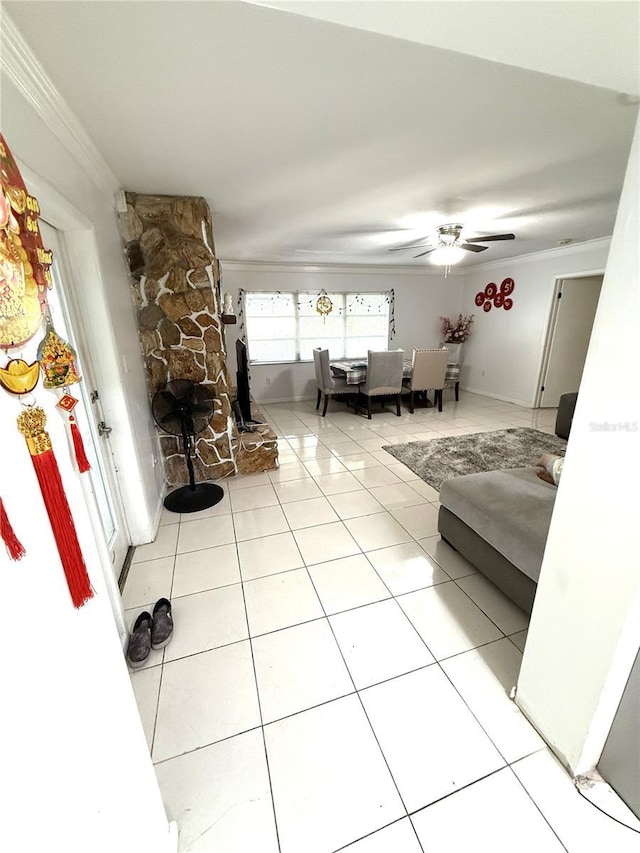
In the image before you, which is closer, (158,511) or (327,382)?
(158,511)

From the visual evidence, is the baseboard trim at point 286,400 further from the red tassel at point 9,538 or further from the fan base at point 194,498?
the red tassel at point 9,538

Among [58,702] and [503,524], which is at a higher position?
[58,702]

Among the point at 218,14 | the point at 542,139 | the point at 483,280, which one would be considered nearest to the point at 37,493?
the point at 218,14

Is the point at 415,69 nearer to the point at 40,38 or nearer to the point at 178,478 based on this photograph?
the point at 40,38

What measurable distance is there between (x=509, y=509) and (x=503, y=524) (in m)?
0.09

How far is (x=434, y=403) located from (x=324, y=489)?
11.0 feet

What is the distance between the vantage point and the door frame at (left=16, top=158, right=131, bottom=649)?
1.29 m

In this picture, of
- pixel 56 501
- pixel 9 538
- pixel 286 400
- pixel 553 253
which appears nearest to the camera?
pixel 9 538

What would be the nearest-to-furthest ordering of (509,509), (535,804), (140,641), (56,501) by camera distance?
1. (56,501)
2. (535,804)
3. (140,641)
4. (509,509)

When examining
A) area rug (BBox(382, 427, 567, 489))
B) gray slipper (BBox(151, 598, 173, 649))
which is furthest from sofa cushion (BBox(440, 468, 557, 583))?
gray slipper (BBox(151, 598, 173, 649))

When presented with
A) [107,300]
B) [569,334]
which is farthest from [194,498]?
[569,334]

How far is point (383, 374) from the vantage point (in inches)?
185

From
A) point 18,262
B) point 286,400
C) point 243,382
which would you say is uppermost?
point 18,262

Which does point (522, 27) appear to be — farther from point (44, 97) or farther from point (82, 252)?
point (82, 252)
